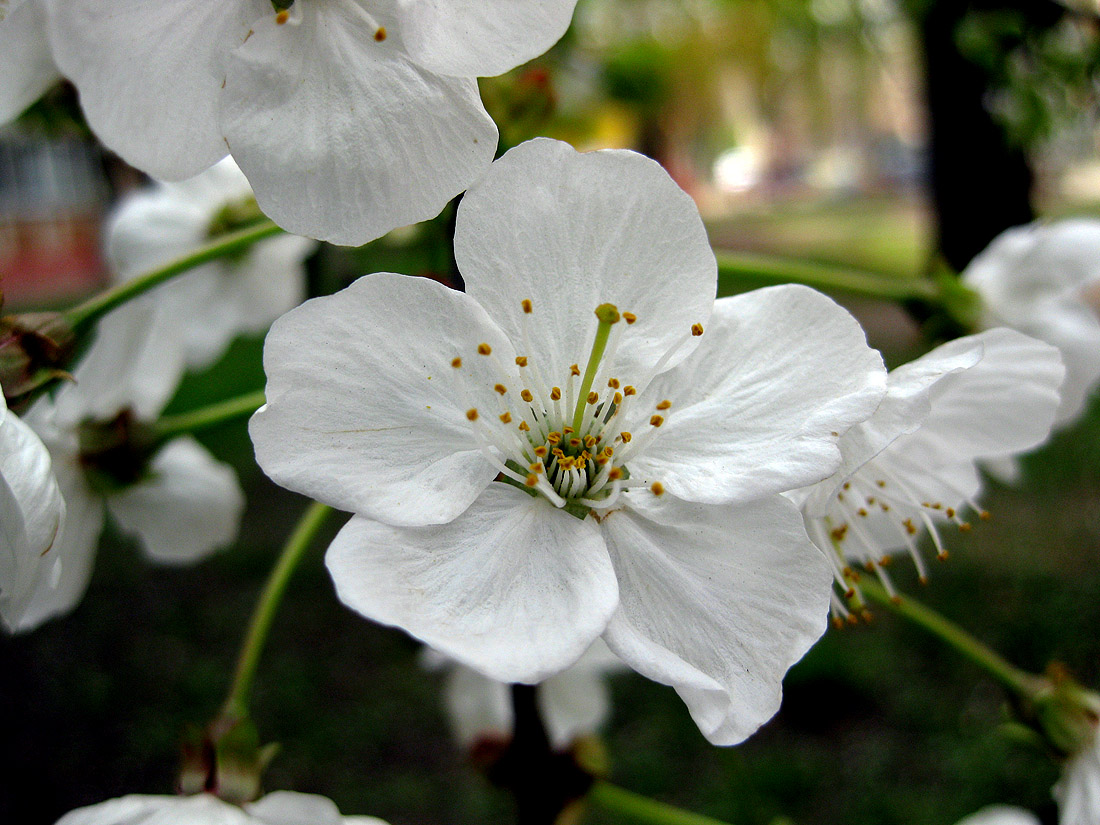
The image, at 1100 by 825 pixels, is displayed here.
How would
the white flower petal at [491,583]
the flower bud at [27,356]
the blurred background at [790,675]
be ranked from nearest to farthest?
the white flower petal at [491,583] < the flower bud at [27,356] < the blurred background at [790,675]

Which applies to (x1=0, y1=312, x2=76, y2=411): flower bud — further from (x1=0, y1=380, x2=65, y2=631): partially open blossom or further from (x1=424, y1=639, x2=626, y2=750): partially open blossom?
(x1=424, y1=639, x2=626, y2=750): partially open blossom

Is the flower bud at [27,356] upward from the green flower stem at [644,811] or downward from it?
upward

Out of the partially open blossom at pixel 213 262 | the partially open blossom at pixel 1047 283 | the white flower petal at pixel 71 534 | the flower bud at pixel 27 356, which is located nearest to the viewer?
the flower bud at pixel 27 356

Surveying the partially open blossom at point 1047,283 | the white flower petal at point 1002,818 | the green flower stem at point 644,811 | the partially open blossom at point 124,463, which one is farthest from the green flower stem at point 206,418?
the white flower petal at point 1002,818

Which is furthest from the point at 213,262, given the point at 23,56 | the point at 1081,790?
the point at 1081,790

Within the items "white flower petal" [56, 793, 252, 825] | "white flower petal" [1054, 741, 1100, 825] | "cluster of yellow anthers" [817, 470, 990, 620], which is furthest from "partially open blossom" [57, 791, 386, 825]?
"white flower petal" [1054, 741, 1100, 825]

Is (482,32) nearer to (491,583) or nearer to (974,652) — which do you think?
(491,583)

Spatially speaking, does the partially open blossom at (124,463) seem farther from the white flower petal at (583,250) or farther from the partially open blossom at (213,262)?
the white flower petal at (583,250)

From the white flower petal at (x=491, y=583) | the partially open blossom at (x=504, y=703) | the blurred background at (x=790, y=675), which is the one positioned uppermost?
the white flower petal at (x=491, y=583)

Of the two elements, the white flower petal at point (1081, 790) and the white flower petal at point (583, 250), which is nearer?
the white flower petal at point (583, 250)
